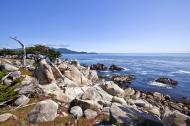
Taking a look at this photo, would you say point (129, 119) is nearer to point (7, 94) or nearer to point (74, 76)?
point (7, 94)

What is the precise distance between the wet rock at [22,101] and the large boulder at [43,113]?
118 inches

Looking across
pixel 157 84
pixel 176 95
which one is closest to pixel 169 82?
pixel 157 84

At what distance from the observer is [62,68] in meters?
37.5

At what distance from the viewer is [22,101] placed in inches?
788

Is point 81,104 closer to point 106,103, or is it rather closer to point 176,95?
point 106,103

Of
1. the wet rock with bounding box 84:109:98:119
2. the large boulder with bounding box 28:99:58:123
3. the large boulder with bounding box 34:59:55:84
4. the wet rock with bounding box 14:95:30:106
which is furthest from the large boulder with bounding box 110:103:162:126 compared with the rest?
the large boulder with bounding box 34:59:55:84

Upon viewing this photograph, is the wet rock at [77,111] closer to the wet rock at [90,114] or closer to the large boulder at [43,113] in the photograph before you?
the wet rock at [90,114]

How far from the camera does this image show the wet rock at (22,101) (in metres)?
19.7

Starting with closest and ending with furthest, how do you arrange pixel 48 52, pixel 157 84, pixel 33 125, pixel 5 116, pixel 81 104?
pixel 33 125, pixel 5 116, pixel 81 104, pixel 157 84, pixel 48 52

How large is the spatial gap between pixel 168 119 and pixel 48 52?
241ft

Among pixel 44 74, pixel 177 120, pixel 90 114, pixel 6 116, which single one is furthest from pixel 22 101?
pixel 177 120

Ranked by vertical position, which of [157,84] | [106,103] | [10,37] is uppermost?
[10,37]

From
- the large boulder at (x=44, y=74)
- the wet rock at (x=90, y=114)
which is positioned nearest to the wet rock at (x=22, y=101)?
the wet rock at (x=90, y=114)

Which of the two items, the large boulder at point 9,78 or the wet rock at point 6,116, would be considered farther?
the large boulder at point 9,78
